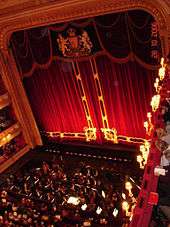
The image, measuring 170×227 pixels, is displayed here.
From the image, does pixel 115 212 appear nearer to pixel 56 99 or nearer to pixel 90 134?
pixel 90 134

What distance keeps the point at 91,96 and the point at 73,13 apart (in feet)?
11.8

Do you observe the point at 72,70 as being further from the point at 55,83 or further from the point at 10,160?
the point at 10,160

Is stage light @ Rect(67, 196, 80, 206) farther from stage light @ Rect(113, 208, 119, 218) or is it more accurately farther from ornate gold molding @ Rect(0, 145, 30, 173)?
ornate gold molding @ Rect(0, 145, 30, 173)

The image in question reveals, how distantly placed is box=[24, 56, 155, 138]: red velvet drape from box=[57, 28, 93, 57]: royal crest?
488 mm

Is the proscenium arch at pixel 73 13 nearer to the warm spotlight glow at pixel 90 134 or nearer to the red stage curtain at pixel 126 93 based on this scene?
the red stage curtain at pixel 126 93

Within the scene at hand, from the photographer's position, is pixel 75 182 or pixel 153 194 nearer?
pixel 153 194

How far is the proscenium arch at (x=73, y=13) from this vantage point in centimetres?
995

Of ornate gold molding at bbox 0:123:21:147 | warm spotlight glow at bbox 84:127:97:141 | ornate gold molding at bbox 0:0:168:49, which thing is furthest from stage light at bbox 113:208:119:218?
ornate gold molding at bbox 0:123:21:147

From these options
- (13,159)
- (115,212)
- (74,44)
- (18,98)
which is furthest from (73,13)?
(13,159)

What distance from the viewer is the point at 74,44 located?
12.3 meters

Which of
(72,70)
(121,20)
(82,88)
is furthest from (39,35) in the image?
(121,20)

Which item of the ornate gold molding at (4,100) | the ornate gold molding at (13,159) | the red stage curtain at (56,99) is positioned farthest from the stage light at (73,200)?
the ornate gold molding at (4,100)

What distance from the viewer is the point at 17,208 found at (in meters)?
11.7

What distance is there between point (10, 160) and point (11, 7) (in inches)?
275
